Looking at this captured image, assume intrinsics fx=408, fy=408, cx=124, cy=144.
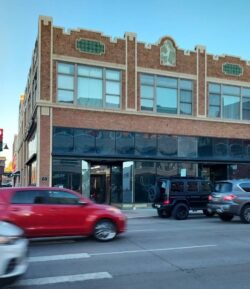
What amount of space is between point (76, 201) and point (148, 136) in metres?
14.7

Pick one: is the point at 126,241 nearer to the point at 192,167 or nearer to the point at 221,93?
the point at 192,167

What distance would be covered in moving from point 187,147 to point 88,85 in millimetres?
7646

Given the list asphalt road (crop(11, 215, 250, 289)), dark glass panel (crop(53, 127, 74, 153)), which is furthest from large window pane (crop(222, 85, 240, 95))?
asphalt road (crop(11, 215, 250, 289))

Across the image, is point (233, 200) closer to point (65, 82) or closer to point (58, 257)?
point (58, 257)

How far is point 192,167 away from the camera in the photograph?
26.8 meters

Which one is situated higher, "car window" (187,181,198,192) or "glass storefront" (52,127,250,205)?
"glass storefront" (52,127,250,205)

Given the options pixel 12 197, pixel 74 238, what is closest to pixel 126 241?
pixel 74 238

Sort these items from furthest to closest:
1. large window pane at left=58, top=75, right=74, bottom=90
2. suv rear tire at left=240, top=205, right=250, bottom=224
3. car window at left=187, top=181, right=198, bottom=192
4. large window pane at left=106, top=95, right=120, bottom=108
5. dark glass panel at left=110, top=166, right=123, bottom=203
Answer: dark glass panel at left=110, top=166, right=123, bottom=203 < large window pane at left=106, top=95, right=120, bottom=108 < large window pane at left=58, top=75, right=74, bottom=90 < car window at left=187, top=181, right=198, bottom=192 < suv rear tire at left=240, top=205, right=250, bottom=224

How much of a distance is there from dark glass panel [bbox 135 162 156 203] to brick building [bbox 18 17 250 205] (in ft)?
0.20

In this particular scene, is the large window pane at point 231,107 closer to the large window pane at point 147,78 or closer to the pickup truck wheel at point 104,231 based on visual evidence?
the large window pane at point 147,78

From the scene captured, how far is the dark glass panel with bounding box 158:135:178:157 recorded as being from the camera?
25.8 metres

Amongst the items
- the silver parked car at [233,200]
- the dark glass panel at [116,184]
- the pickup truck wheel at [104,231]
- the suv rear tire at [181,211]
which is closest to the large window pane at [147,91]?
the dark glass panel at [116,184]

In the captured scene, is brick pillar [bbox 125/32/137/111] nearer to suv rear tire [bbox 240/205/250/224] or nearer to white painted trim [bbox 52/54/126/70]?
white painted trim [bbox 52/54/126/70]

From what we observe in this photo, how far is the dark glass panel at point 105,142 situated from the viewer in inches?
947
